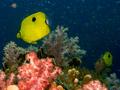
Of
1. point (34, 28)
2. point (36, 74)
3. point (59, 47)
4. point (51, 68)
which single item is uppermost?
point (59, 47)

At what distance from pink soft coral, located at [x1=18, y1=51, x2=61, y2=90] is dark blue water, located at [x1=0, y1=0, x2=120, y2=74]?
39.4 metres

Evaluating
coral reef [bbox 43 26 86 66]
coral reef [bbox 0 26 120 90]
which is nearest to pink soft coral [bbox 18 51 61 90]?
coral reef [bbox 0 26 120 90]

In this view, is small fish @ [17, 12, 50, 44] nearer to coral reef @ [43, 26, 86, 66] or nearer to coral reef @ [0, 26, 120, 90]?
coral reef @ [0, 26, 120, 90]

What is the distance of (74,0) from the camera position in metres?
52.2

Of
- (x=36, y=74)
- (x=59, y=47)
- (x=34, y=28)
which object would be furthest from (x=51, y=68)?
(x=59, y=47)

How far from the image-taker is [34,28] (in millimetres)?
5539

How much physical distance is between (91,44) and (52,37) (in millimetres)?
35820

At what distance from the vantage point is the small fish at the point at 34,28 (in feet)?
17.9

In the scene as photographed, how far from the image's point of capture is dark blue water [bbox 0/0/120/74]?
152 ft

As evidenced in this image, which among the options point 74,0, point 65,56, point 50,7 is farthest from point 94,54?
point 65,56

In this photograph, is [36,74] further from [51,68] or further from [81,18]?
[81,18]

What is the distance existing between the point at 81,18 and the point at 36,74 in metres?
49.4

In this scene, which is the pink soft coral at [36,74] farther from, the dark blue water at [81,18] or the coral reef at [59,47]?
the dark blue water at [81,18]

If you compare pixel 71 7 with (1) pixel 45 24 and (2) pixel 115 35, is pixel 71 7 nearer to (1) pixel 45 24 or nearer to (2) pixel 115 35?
(2) pixel 115 35
